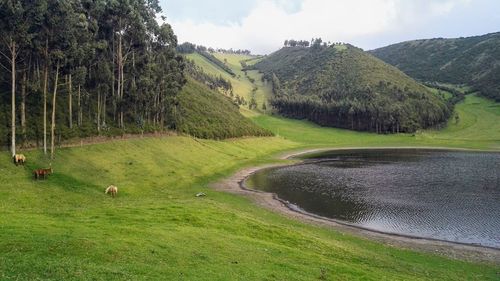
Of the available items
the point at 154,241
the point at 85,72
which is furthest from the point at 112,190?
the point at 154,241

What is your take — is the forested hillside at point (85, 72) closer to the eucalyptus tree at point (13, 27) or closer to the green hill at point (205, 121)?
the eucalyptus tree at point (13, 27)

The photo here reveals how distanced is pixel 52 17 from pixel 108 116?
117 ft

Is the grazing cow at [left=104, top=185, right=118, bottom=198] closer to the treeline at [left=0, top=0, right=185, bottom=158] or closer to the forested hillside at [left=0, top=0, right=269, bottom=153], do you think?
the forested hillside at [left=0, top=0, right=269, bottom=153]

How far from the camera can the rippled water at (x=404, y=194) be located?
169 ft

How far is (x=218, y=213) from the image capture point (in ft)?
150

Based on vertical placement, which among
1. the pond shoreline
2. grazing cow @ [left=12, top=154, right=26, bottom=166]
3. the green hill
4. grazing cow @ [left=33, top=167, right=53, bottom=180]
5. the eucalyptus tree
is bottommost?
the pond shoreline

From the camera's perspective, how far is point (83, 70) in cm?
6950

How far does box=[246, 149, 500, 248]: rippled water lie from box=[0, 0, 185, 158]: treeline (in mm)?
31698

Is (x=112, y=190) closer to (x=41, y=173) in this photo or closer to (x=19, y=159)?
(x=41, y=173)

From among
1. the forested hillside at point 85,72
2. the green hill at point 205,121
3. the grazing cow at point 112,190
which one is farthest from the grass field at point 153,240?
the green hill at point 205,121

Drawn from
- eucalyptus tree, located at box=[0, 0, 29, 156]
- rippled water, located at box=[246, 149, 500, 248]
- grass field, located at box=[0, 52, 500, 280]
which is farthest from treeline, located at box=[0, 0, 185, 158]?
rippled water, located at box=[246, 149, 500, 248]

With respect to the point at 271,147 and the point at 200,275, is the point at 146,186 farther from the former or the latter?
the point at 271,147

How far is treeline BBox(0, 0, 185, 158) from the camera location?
196 ft

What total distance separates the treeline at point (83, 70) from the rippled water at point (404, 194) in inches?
1248
